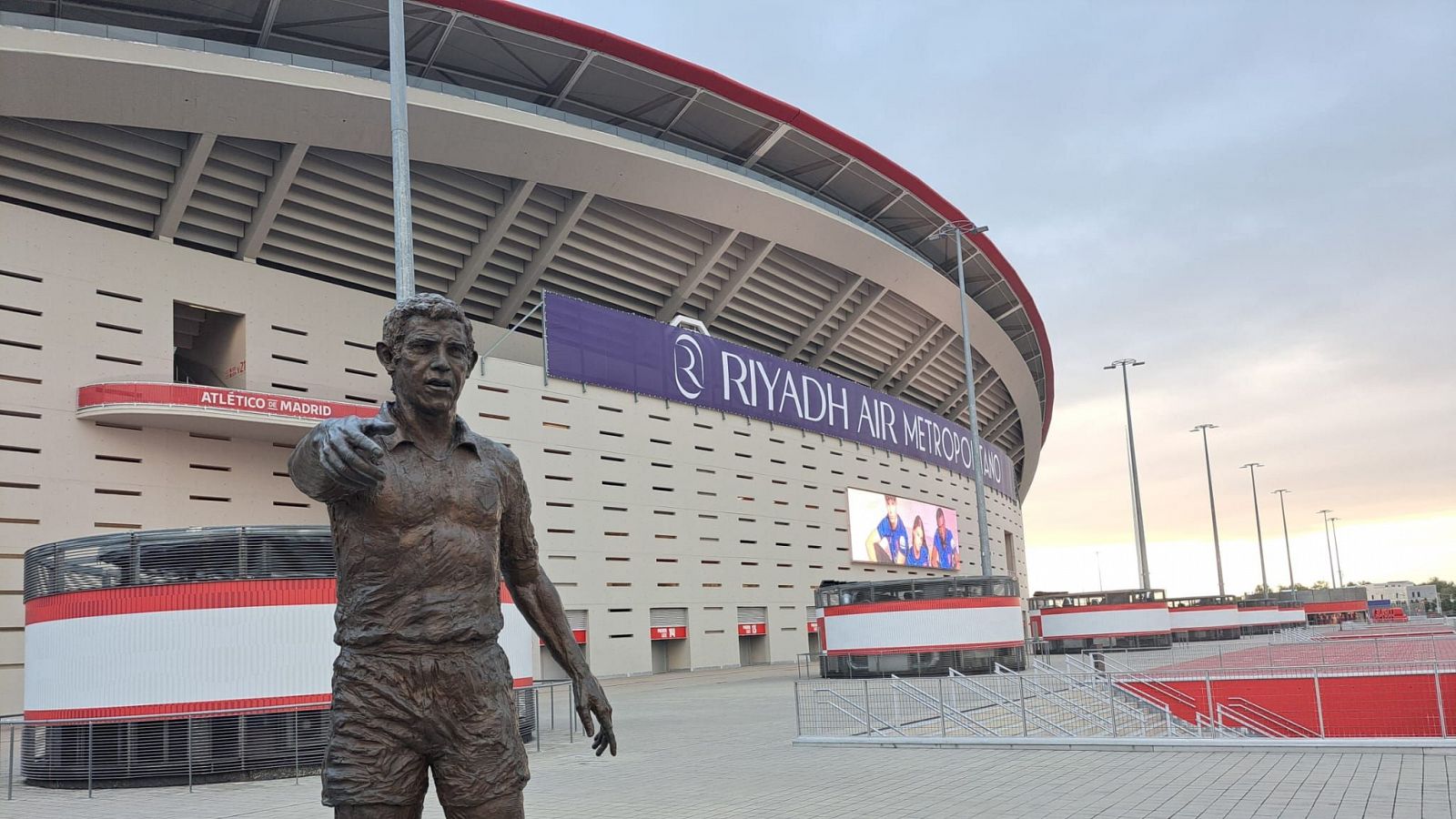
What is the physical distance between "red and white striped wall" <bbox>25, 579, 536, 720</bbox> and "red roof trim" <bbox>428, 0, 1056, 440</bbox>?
1886cm

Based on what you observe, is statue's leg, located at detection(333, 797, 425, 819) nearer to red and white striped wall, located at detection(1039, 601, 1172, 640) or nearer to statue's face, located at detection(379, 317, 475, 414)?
statue's face, located at detection(379, 317, 475, 414)

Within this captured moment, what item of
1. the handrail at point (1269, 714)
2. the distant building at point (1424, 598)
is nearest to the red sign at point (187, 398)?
the handrail at point (1269, 714)

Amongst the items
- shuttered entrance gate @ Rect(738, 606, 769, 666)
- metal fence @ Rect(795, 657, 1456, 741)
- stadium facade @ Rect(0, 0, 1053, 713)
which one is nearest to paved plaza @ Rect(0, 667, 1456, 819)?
metal fence @ Rect(795, 657, 1456, 741)

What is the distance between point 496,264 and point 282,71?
10465mm

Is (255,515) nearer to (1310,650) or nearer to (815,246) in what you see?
(815,246)

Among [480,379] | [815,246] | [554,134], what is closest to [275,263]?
[480,379]

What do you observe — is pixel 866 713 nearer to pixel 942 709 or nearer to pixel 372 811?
pixel 942 709

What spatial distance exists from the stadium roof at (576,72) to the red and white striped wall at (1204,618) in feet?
59.5

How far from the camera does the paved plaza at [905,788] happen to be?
880cm

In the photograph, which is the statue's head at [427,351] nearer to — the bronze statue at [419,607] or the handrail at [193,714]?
the bronze statue at [419,607]

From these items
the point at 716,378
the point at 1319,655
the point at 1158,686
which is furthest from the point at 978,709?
the point at 716,378

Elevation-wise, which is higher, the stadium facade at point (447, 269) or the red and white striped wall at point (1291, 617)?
the stadium facade at point (447, 269)

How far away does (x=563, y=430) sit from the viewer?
3444 cm

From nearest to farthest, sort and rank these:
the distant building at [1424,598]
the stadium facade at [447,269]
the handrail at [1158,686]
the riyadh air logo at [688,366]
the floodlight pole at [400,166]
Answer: the floodlight pole at [400,166] < the handrail at [1158,686] < the stadium facade at [447,269] < the riyadh air logo at [688,366] < the distant building at [1424,598]
